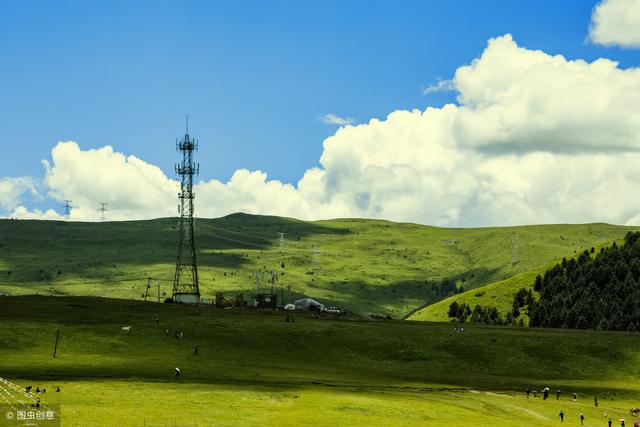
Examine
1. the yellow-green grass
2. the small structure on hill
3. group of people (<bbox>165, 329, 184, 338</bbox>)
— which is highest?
the small structure on hill

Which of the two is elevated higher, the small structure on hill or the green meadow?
the small structure on hill

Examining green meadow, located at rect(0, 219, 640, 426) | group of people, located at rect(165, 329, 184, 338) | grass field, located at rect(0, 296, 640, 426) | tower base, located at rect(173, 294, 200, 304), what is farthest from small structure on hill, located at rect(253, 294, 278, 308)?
group of people, located at rect(165, 329, 184, 338)

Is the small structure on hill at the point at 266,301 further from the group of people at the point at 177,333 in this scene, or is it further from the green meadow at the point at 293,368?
the group of people at the point at 177,333

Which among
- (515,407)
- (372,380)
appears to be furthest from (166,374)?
(515,407)

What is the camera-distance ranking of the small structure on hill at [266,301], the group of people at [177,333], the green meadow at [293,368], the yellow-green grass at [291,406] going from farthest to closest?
the small structure on hill at [266,301] → the group of people at [177,333] → the green meadow at [293,368] → the yellow-green grass at [291,406]

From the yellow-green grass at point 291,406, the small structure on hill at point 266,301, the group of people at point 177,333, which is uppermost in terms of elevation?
the small structure on hill at point 266,301

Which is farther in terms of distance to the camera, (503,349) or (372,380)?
(503,349)

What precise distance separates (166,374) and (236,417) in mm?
28551

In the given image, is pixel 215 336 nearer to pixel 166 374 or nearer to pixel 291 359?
pixel 291 359

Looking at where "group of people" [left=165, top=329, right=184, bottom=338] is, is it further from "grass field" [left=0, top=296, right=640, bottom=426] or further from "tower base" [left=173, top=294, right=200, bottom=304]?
"tower base" [left=173, top=294, right=200, bottom=304]

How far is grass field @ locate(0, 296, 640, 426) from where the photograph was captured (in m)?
74.9

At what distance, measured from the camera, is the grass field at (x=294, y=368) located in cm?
7494

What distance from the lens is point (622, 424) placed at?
7525cm

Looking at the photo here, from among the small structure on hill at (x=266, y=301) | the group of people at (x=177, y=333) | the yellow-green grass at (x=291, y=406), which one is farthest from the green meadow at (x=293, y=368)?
the small structure on hill at (x=266, y=301)
